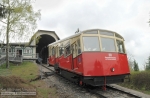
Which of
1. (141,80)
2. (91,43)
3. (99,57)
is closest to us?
(99,57)

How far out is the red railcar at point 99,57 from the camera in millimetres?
8251

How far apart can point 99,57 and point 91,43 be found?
89 cm

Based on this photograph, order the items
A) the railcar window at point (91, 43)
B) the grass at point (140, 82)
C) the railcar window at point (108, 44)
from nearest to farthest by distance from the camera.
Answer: the railcar window at point (91, 43), the railcar window at point (108, 44), the grass at point (140, 82)

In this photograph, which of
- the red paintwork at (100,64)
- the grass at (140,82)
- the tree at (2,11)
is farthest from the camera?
the grass at (140,82)

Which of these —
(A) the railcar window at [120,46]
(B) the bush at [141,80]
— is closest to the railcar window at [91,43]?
(A) the railcar window at [120,46]

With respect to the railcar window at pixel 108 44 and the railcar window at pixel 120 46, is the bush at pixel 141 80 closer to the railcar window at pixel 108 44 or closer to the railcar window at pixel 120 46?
the railcar window at pixel 120 46

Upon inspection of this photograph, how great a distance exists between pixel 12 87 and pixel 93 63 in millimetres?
4009

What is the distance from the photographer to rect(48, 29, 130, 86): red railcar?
27.1ft

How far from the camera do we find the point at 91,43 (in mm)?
8836

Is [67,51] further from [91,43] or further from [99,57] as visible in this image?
[99,57]

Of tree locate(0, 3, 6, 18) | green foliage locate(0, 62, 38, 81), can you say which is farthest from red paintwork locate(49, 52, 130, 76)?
green foliage locate(0, 62, 38, 81)

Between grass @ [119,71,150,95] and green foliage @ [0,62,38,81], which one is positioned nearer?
grass @ [119,71,150,95]

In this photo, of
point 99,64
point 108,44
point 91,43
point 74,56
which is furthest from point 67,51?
point 99,64

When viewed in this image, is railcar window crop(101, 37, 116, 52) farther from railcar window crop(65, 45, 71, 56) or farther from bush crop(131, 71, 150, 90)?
bush crop(131, 71, 150, 90)
